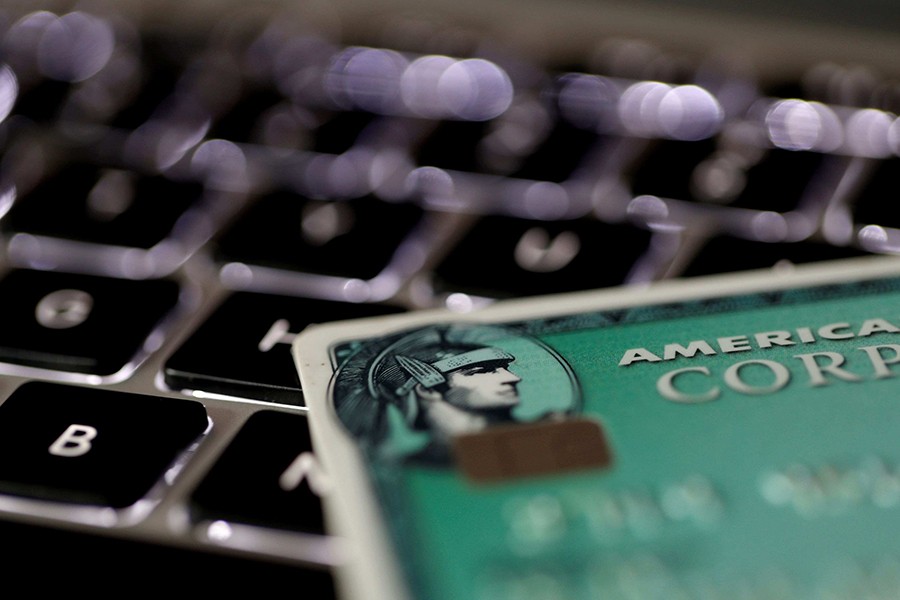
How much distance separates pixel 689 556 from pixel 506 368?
0.13 metres

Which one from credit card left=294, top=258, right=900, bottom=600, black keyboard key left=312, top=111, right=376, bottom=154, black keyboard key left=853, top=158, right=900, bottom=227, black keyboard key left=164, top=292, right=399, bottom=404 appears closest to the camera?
credit card left=294, top=258, right=900, bottom=600

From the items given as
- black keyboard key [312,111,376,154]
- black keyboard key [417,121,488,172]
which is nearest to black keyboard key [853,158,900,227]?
black keyboard key [417,121,488,172]

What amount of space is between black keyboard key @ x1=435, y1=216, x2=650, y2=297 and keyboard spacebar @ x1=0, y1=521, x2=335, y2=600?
0.21 meters

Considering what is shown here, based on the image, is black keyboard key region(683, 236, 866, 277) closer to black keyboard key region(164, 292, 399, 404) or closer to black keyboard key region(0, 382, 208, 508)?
black keyboard key region(164, 292, 399, 404)

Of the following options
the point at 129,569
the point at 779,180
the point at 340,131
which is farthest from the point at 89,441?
the point at 779,180

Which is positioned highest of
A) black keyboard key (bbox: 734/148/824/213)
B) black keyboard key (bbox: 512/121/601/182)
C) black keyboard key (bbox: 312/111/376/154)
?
black keyboard key (bbox: 312/111/376/154)

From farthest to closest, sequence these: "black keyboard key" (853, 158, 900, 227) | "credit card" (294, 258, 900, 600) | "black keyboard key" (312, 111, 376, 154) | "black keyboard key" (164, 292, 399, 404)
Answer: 1. "black keyboard key" (312, 111, 376, 154)
2. "black keyboard key" (853, 158, 900, 227)
3. "black keyboard key" (164, 292, 399, 404)
4. "credit card" (294, 258, 900, 600)

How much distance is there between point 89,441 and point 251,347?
0.31 feet

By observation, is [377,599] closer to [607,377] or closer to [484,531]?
[484,531]

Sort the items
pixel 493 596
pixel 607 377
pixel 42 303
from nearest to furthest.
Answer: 1. pixel 493 596
2. pixel 607 377
3. pixel 42 303

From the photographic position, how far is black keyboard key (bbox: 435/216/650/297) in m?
0.58

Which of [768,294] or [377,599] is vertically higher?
[768,294]

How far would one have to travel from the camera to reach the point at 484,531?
0.39 m

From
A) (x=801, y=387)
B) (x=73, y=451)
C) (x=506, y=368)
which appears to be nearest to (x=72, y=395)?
(x=73, y=451)
